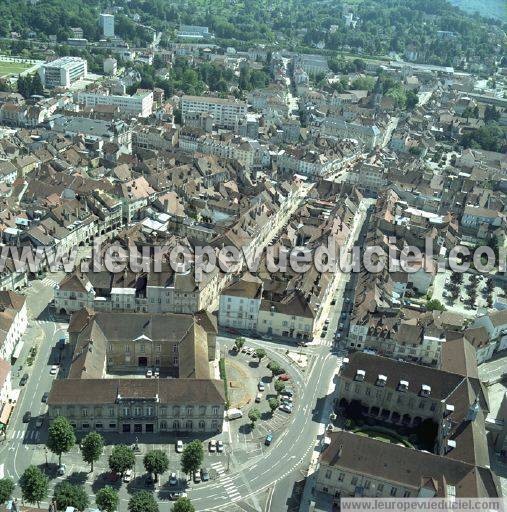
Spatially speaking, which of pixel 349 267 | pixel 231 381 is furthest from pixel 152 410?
pixel 349 267

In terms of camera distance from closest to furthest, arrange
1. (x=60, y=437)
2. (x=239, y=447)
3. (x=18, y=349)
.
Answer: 1. (x=60, y=437)
2. (x=239, y=447)
3. (x=18, y=349)

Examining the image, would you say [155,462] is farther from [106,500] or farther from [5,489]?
[5,489]

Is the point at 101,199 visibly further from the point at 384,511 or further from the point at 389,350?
the point at 384,511

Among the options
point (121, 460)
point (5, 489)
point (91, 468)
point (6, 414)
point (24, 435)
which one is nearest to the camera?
point (5, 489)

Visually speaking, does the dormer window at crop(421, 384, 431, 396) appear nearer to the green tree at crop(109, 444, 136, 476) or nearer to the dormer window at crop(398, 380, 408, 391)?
the dormer window at crop(398, 380, 408, 391)

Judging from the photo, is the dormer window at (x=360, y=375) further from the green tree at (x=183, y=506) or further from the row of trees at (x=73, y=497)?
the green tree at (x=183, y=506)

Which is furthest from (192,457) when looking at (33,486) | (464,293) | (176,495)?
(464,293)
